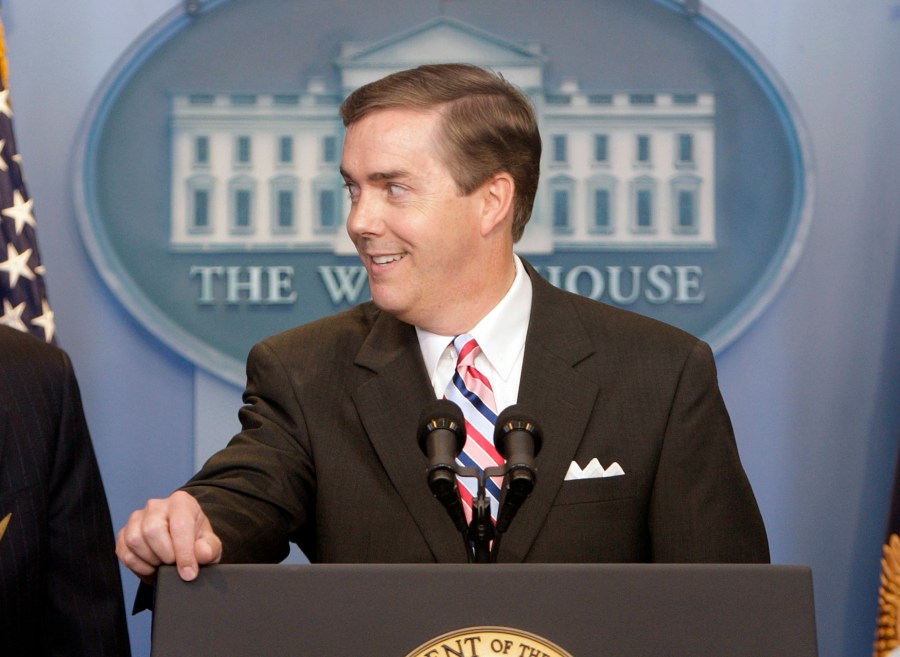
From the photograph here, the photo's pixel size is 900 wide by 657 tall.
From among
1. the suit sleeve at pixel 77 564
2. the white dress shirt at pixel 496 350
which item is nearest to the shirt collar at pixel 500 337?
the white dress shirt at pixel 496 350

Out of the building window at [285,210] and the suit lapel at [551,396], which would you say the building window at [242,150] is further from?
the suit lapel at [551,396]

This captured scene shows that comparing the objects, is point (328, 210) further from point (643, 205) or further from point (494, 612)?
point (494, 612)

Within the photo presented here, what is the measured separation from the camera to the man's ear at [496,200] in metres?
2.38

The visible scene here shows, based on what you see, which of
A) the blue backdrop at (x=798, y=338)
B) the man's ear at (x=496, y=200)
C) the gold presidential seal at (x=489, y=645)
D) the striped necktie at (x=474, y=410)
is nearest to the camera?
the gold presidential seal at (x=489, y=645)

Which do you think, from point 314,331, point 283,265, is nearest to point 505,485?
point 314,331

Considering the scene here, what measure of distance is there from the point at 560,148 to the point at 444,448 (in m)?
2.46

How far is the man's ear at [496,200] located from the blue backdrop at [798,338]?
168 cm

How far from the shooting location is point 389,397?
7.30 ft

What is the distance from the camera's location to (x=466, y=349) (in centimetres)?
228

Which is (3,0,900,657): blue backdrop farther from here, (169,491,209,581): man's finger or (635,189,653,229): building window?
(169,491,209,581): man's finger

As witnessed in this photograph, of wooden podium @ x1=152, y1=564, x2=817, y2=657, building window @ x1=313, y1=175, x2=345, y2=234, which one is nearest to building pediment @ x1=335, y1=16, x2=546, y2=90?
building window @ x1=313, y1=175, x2=345, y2=234

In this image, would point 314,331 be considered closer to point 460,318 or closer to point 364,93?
point 460,318

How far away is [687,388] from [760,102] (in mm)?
1876

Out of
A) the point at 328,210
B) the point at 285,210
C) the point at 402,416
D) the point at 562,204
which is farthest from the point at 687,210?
the point at 402,416
